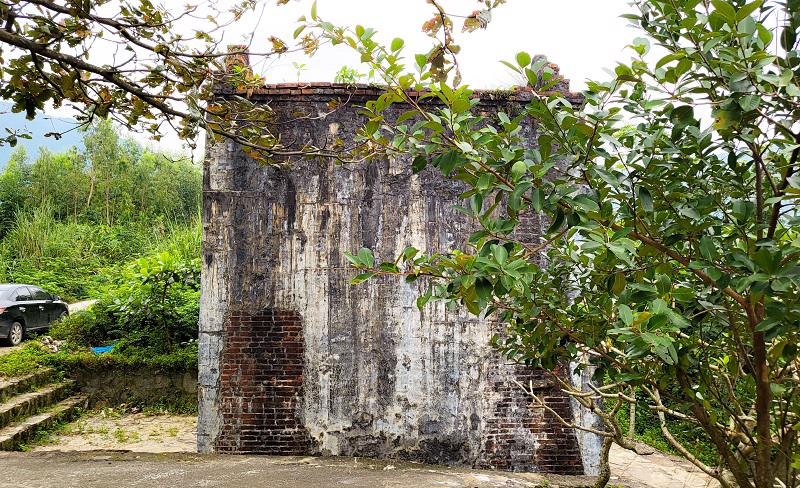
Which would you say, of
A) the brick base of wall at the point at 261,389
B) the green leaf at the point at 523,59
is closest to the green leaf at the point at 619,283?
the green leaf at the point at 523,59

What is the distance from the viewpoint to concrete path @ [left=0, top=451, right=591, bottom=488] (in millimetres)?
4965

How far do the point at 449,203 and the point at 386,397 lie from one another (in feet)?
7.16

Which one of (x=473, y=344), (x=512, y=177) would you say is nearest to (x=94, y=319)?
(x=473, y=344)

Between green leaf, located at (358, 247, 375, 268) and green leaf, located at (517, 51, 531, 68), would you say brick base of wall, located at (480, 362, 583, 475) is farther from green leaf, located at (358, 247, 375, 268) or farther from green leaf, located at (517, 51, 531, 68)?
green leaf, located at (517, 51, 531, 68)

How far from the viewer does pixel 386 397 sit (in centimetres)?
596

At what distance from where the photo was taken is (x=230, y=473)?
513cm

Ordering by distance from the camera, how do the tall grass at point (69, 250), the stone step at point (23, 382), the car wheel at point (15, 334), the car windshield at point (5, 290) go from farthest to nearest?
the tall grass at point (69, 250) → the car windshield at point (5, 290) → the car wheel at point (15, 334) → the stone step at point (23, 382)

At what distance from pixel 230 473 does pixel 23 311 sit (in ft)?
29.3

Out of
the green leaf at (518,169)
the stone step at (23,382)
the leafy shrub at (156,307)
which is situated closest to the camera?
the green leaf at (518,169)

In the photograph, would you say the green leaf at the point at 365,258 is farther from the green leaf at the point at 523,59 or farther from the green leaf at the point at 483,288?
the green leaf at the point at 523,59

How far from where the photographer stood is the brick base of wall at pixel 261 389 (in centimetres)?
586

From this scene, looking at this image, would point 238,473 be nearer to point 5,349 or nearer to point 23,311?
point 5,349

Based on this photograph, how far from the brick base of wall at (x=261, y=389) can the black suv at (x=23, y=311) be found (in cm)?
780

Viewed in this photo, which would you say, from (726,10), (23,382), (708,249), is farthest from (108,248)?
(726,10)
